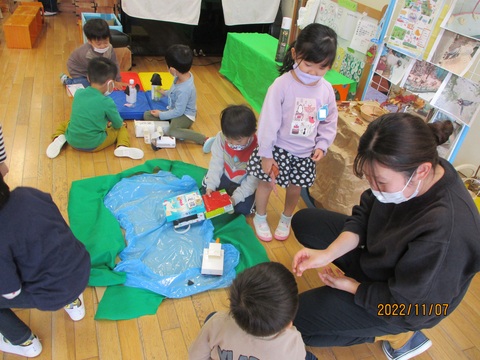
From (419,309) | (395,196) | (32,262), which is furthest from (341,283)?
(32,262)

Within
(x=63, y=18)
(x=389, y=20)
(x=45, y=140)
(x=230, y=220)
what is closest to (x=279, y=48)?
(x=389, y=20)

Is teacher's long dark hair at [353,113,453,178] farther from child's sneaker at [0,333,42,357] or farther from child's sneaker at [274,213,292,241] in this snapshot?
child's sneaker at [0,333,42,357]

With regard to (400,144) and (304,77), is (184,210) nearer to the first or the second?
(304,77)

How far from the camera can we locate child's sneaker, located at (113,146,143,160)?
2.37 m

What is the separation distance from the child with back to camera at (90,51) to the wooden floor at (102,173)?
0.57 feet

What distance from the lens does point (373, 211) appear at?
126cm

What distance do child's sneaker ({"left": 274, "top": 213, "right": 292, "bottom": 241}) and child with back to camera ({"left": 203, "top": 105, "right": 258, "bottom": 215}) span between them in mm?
206

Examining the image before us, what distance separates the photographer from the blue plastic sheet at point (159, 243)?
159cm

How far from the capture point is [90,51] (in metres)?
2.90

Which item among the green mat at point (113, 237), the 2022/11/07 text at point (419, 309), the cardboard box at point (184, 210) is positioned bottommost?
the green mat at point (113, 237)

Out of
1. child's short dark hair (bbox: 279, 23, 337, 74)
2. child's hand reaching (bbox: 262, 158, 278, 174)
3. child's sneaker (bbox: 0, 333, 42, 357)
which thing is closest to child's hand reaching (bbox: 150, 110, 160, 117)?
child's hand reaching (bbox: 262, 158, 278, 174)

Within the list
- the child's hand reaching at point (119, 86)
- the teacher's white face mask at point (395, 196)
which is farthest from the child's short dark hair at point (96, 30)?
the teacher's white face mask at point (395, 196)

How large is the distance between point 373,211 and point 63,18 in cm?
532

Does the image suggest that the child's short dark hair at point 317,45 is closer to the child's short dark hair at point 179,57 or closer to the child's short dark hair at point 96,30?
the child's short dark hair at point 179,57
